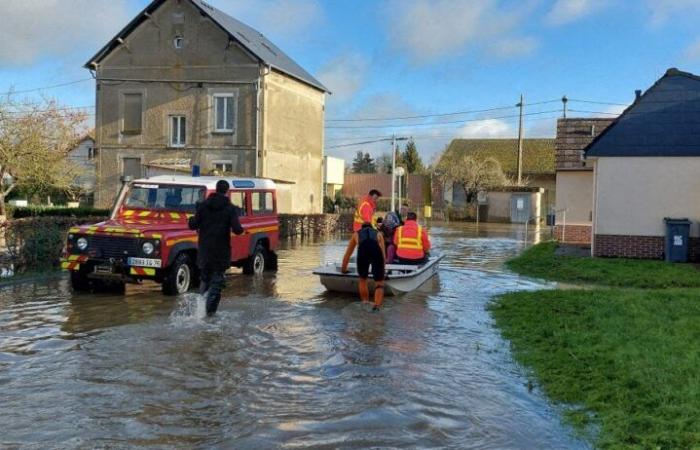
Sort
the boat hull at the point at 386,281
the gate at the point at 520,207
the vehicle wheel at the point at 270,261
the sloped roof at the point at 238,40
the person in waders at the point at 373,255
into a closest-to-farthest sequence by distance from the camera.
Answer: the person in waders at the point at 373,255 → the boat hull at the point at 386,281 → the vehicle wheel at the point at 270,261 → the sloped roof at the point at 238,40 → the gate at the point at 520,207

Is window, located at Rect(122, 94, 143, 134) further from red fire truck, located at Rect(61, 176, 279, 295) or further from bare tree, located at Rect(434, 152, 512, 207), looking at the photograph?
bare tree, located at Rect(434, 152, 512, 207)

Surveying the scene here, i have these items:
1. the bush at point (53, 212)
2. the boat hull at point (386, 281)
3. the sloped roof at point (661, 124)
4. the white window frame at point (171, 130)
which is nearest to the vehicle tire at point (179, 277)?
the boat hull at point (386, 281)

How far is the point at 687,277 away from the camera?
1441cm

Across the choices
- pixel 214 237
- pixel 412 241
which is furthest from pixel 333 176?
pixel 214 237

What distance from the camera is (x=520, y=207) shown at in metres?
47.5

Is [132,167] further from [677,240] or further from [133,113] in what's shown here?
[677,240]

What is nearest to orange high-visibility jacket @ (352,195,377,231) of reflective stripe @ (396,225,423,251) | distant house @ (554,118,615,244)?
reflective stripe @ (396,225,423,251)

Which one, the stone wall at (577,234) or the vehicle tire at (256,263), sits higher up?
the stone wall at (577,234)

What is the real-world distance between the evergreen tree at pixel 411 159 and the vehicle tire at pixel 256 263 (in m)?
55.4

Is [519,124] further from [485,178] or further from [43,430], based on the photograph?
[43,430]

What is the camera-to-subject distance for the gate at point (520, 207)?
47.4 m

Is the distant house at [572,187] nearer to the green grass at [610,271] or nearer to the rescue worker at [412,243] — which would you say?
the green grass at [610,271]

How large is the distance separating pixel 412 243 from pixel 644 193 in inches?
336

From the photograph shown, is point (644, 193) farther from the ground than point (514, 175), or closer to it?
closer to it
